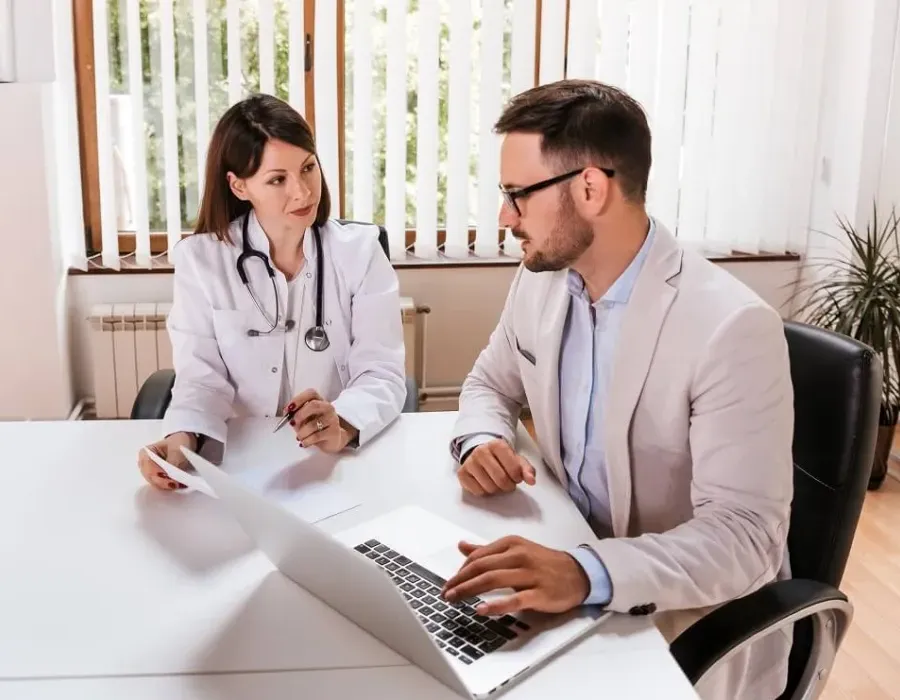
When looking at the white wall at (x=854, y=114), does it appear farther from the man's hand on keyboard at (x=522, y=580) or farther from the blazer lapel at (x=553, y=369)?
the man's hand on keyboard at (x=522, y=580)

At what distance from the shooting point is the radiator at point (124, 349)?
3.40 m

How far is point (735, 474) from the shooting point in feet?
4.20

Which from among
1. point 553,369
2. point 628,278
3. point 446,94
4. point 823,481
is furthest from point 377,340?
point 446,94

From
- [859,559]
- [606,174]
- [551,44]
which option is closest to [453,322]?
[551,44]

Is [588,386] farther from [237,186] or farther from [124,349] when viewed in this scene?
[124,349]

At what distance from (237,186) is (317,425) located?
2.26 feet

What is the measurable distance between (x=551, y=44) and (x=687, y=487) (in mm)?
2525

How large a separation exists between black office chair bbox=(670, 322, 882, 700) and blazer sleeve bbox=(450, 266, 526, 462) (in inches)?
19.2

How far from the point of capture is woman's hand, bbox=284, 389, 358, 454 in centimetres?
161

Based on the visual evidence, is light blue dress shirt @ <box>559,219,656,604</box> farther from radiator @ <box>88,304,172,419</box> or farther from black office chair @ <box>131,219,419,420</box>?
radiator @ <box>88,304,172,419</box>

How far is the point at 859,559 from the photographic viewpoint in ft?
9.31

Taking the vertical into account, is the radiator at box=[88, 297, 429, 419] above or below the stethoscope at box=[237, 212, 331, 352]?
below

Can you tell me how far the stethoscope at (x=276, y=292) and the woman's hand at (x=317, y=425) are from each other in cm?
42

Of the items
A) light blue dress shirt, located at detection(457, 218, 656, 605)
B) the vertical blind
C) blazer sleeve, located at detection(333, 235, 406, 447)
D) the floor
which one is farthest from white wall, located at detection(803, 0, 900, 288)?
light blue dress shirt, located at detection(457, 218, 656, 605)
